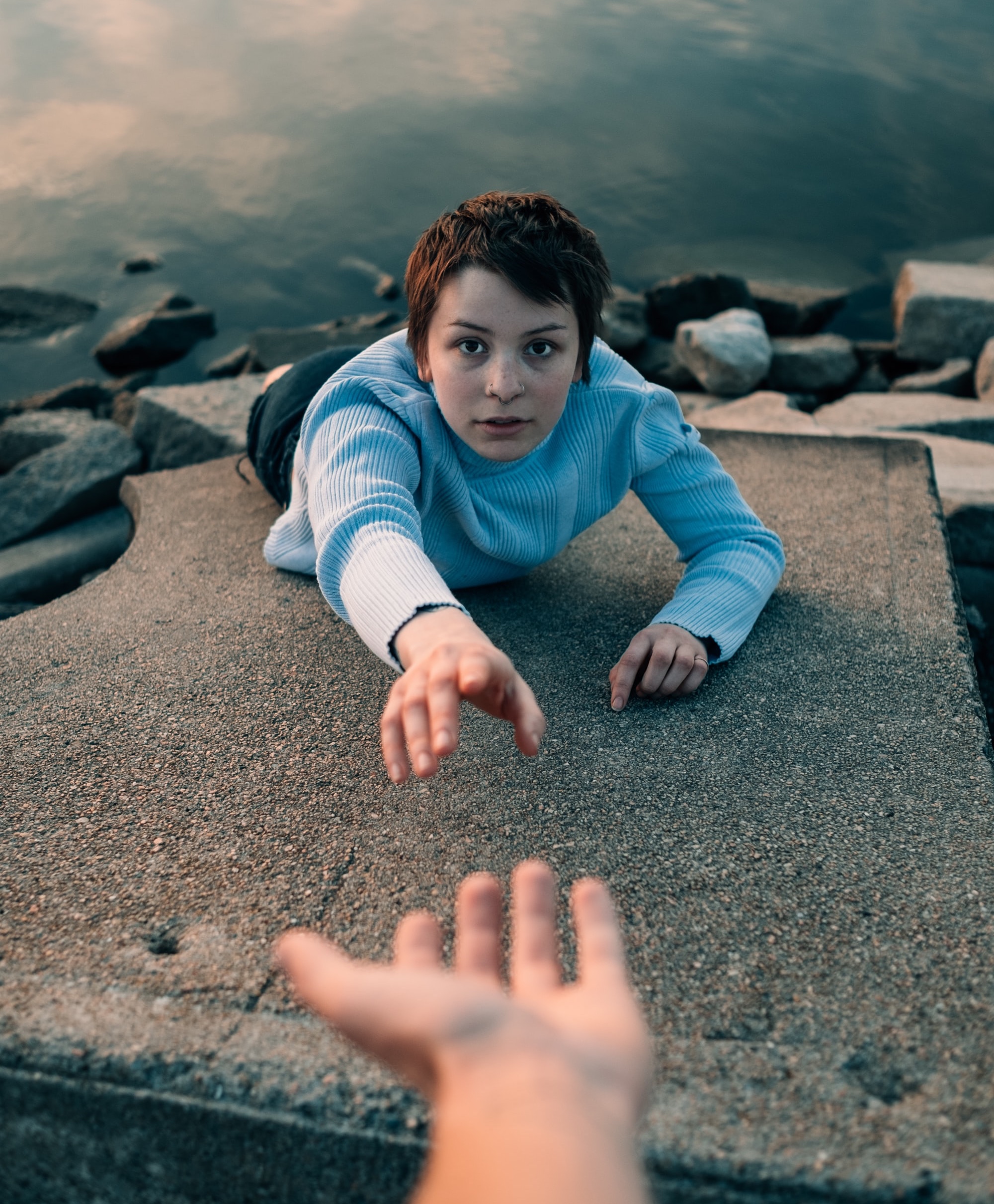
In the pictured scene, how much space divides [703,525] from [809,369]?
2901mm

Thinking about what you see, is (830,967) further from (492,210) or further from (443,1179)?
(492,210)

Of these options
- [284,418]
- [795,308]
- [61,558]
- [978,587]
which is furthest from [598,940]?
[795,308]

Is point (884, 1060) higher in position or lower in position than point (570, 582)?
higher

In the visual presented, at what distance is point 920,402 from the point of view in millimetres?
4051

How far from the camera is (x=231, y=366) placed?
546 cm

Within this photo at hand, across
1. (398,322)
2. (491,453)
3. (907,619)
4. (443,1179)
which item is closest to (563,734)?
(491,453)

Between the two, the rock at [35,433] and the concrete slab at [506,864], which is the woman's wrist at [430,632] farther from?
the rock at [35,433]

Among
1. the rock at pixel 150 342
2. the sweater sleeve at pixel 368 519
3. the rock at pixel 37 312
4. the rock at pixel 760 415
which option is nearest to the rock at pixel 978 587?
the rock at pixel 760 415

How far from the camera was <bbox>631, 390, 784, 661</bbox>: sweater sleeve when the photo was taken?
2.01 meters

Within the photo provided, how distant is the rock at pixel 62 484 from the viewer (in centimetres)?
338

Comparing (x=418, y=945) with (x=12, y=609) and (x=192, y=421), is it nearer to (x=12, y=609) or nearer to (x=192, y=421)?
(x=12, y=609)

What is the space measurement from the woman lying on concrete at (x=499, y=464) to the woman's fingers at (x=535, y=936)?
0.37 metres

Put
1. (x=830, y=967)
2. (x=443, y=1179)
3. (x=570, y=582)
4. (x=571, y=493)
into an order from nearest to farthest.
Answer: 1. (x=443, y=1179)
2. (x=830, y=967)
3. (x=571, y=493)
4. (x=570, y=582)

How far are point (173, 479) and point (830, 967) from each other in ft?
8.05
